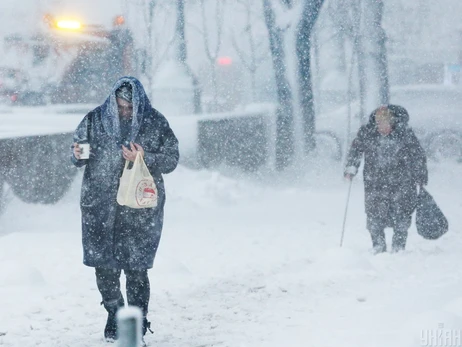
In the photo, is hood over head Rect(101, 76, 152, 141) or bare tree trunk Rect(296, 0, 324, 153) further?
bare tree trunk Rect(296, 0, 324, 153)

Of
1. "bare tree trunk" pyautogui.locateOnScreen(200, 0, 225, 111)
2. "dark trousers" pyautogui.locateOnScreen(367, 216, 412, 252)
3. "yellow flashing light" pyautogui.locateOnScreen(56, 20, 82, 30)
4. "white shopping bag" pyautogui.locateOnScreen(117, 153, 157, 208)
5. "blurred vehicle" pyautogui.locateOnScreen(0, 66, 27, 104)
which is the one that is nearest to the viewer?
"white shopping bag" pyautogui.locateOnScreen(117, 153, 157, 208)

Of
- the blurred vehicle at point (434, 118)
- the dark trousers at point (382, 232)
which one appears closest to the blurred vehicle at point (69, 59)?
the dark trousers at point (382, 232)

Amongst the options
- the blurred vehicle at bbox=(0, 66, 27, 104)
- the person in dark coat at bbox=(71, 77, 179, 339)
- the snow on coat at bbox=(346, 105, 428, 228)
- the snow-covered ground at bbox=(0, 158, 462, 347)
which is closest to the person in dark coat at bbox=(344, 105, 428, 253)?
the snow on coat at bbox=(346, 105, 428, 228)

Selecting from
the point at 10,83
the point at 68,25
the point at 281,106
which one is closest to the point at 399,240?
the point at 68,25

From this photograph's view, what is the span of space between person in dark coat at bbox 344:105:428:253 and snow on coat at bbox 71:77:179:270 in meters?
3.87

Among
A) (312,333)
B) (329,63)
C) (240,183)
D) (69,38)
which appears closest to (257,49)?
(329,63)

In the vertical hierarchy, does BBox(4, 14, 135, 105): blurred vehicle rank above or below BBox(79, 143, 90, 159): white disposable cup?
above

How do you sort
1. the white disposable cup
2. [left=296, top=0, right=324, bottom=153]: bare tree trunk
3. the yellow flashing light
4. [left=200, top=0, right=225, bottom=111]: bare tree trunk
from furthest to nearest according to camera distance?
[left=200, top=0, right=225, bottom=111]: bare tree trunk < [left=296, top=0, right=324, bottom=153]: bare tree trunk < the yellow flashing light < the white disposable cup

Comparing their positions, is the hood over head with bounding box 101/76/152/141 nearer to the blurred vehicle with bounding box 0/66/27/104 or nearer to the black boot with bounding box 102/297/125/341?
the black boot with bounding box 102/297/125/341

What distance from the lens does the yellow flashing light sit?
12984mm

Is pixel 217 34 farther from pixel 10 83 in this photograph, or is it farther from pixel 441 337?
pixel 441 337

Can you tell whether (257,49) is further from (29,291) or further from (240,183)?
(29,291)

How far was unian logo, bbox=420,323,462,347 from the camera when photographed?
455 cm

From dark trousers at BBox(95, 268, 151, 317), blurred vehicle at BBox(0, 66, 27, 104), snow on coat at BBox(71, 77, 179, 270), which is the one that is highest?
blurred vehicle at BBox(0, 66, 27, 104)
